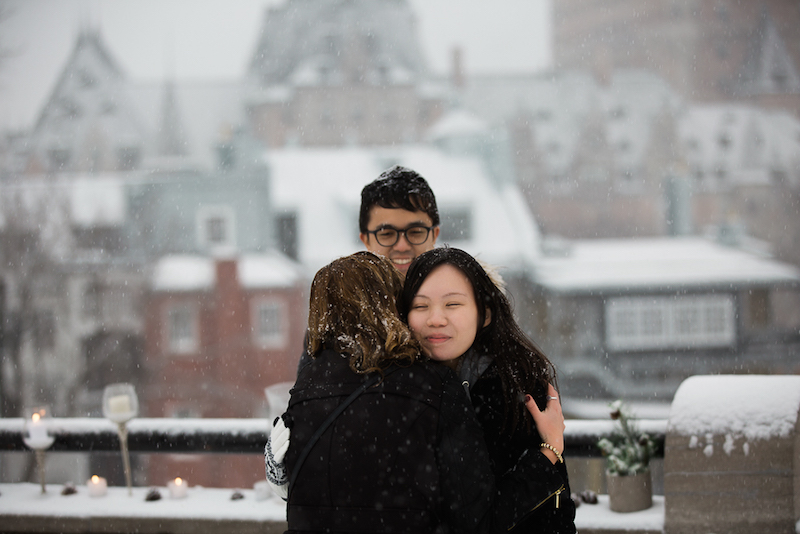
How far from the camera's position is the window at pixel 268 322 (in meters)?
26.6

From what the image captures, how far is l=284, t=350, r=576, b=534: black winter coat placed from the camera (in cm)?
136

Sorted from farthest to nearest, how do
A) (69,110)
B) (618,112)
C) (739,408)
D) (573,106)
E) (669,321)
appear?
(573,106) → (618,112) → (69,110) → (669,321) → (739,408)

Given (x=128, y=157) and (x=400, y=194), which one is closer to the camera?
(x=400, y=194)

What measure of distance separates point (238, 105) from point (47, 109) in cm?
1146

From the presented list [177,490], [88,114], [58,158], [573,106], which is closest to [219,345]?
[58,158]

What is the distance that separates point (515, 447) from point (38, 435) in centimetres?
243

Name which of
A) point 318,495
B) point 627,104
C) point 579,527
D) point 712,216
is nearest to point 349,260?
point 318,495

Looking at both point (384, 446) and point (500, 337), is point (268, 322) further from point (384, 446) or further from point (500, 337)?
point (384, 446)

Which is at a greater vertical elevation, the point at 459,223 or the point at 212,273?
the point at 459,223

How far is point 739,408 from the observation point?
8.09 ft

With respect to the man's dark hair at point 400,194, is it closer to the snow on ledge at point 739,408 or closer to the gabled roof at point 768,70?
the snow on ledge at point 739,408

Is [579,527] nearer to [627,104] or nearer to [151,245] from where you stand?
[151,245]

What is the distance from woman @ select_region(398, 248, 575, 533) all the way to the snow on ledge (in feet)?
3.76

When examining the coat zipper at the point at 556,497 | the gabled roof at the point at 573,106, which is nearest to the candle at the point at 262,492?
the coat zipper at the point at 556,497
